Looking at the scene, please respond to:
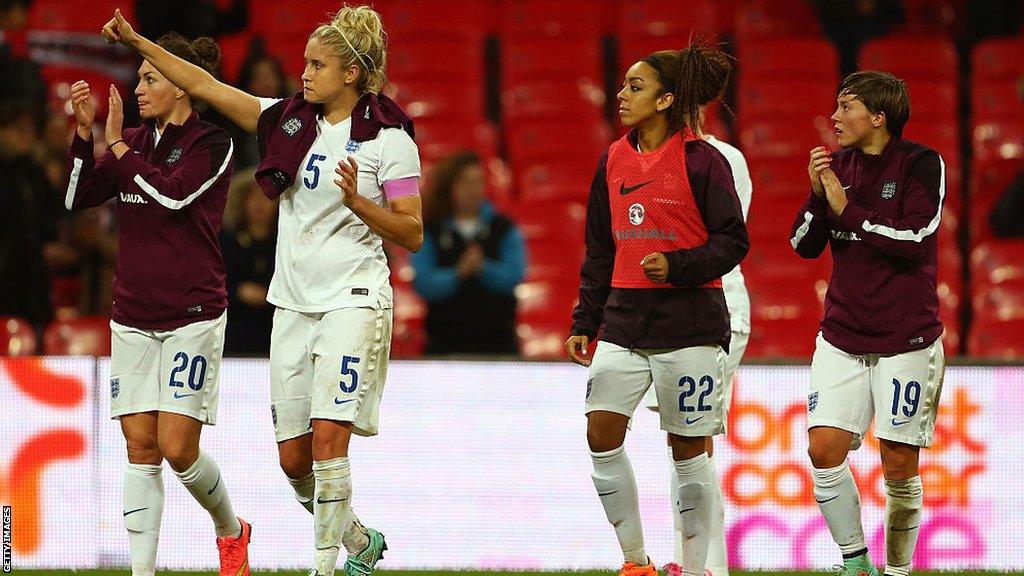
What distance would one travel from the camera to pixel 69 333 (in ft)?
31.2

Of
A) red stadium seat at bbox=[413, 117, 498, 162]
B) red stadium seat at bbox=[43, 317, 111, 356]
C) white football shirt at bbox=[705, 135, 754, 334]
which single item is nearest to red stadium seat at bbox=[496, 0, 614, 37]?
red stadium seat at bbox=[413, 117, 498, 162]

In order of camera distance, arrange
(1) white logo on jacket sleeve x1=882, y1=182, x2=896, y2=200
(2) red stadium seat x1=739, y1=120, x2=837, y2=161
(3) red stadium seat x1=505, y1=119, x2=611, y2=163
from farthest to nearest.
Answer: (3) red stadium seat x1=505, y1=119, x2=611, y2=163 → (2) red stadium seat x1=739, y1=120, x2=837, y2=161 → (1) white logo on jacket sleeve x1=882, y1=182, x2=896, y2=200

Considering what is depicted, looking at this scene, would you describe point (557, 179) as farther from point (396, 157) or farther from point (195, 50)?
point (396, 157)

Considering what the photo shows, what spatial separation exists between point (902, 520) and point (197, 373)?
9.01ft

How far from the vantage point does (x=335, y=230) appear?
5.81 metres

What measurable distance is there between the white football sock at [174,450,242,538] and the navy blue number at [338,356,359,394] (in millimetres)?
789

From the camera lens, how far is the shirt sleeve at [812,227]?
6.16 meters

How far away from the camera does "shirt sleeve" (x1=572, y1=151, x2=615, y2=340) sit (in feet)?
20.0

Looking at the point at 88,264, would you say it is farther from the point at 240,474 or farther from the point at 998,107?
the point at 998,107

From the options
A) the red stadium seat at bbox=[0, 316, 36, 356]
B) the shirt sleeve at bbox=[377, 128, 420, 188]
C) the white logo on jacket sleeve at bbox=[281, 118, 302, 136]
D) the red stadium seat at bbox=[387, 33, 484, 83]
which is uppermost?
the red stadium seat at bbox=[387, 33, 484, 83]

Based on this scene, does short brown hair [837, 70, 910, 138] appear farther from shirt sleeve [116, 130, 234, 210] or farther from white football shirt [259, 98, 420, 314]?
shirt sleeve [116, 130, 234, 210]

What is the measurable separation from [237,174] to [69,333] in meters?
1.48

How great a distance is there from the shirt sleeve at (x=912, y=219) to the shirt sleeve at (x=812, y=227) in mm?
148

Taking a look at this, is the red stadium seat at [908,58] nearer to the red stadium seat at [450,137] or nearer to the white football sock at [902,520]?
the red stadium seat at [450,137]
